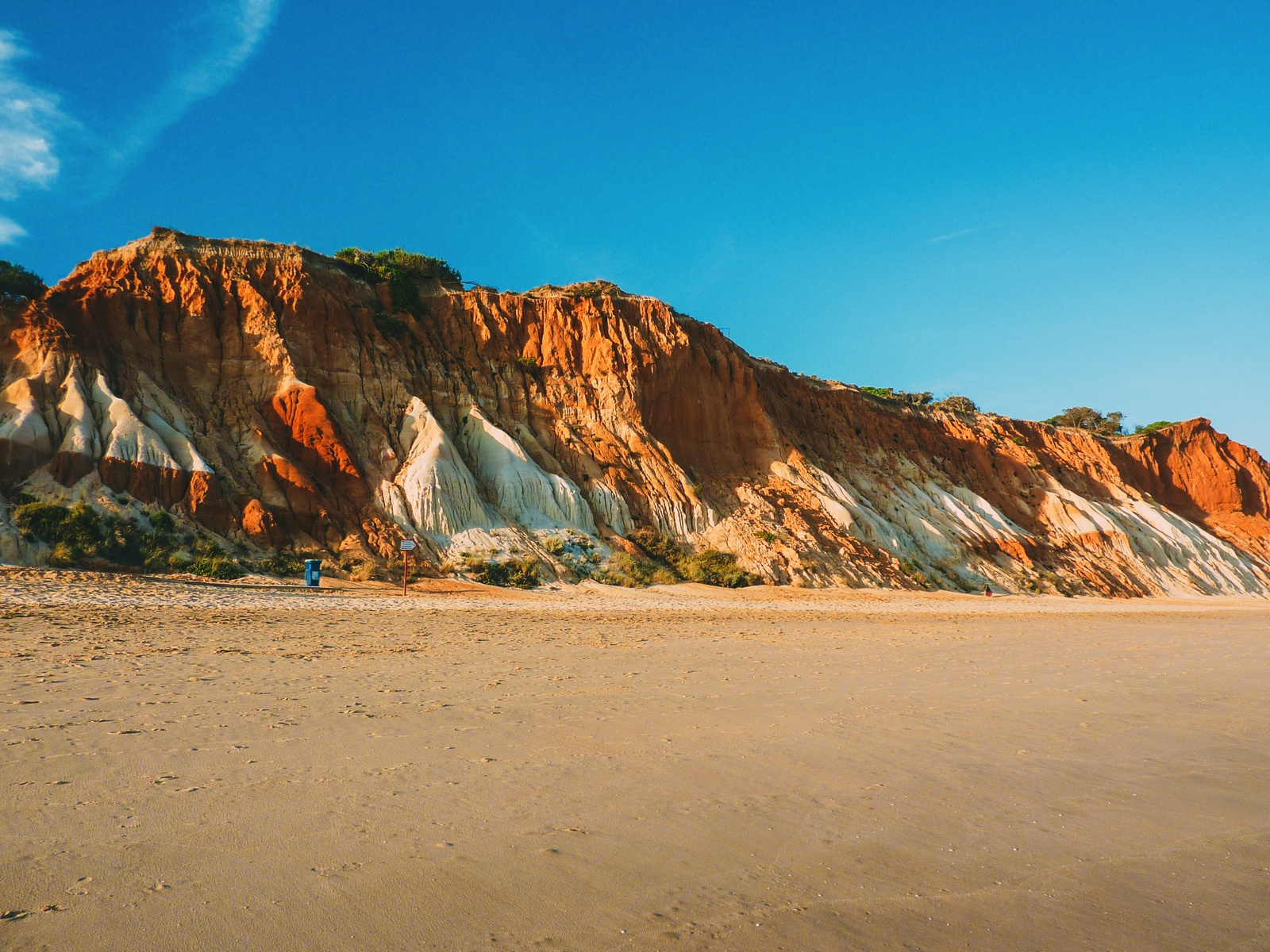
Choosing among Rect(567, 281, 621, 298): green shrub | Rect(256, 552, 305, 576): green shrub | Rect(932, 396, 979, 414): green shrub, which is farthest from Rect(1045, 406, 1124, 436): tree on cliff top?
Rect(256, 552, 305, 576): green shrub

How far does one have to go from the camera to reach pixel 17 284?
2645 centimetres

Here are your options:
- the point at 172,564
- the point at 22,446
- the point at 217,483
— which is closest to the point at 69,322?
the point at 22,446

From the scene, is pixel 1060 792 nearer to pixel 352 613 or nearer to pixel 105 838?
pixel 105 838

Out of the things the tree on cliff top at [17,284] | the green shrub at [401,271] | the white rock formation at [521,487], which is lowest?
the white rock formation at [521,487]

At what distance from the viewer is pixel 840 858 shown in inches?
159

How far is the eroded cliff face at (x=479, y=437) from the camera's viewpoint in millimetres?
24312

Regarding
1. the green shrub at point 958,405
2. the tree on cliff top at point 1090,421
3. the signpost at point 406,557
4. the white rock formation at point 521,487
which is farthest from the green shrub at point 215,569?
the tree on cliff top at point 1090,421

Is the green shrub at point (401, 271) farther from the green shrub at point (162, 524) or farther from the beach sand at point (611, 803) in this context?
the beach sand at point (611, 803)

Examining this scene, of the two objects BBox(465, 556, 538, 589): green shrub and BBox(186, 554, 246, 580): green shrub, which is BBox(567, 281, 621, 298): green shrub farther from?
BBox(186, 554, 246, 580): green shrub

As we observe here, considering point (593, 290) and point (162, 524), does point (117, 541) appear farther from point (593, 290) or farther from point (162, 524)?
point (593, 290)

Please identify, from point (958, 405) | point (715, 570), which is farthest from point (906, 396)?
point (715, 570)

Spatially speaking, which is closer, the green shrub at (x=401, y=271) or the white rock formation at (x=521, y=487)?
the white rock formation at (x=521, y=487)

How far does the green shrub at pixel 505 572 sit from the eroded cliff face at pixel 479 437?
31.4 inches

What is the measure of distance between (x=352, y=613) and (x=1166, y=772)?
13.8 meters
